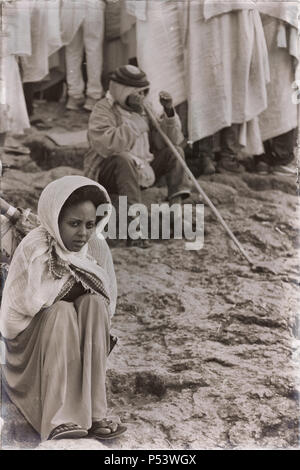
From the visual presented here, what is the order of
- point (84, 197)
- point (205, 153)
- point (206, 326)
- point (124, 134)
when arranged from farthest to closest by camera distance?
point (205, 153)
point (124, 134)
point (206, 326)
point (84, 197)

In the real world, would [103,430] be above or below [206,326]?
below

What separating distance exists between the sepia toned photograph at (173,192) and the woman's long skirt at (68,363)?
12 centimetres

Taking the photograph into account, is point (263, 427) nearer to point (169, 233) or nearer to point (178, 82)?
point (169, 233)

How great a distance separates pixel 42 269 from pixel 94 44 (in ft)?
5.42

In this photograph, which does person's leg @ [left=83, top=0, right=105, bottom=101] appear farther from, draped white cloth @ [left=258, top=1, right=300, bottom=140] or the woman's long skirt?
the woman's long skirt

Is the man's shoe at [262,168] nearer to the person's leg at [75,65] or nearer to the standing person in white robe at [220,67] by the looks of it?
the standing person in white robe at [220,67]

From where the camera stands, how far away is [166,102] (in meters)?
5.66

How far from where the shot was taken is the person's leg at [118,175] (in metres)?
5.57

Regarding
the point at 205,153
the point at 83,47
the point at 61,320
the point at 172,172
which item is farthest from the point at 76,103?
the point at 61,320

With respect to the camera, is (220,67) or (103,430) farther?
(220,67)

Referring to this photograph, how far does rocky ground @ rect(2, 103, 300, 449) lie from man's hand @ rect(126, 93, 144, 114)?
32cm

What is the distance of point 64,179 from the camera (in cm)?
492

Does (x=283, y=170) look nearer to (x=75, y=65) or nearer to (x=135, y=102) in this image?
(x=135, y=102)

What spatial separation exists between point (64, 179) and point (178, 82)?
1.21 meters
